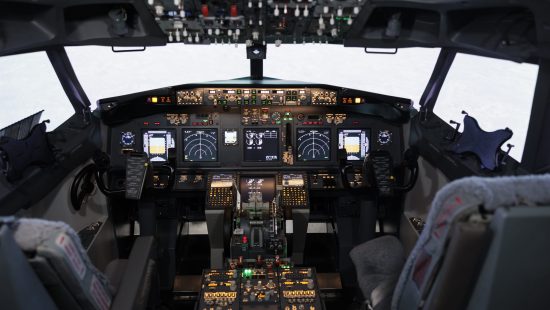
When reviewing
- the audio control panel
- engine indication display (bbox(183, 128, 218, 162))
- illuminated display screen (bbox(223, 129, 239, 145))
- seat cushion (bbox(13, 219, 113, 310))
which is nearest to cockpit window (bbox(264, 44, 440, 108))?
illuminated display screen (bbox(223, 129, 239, 145))

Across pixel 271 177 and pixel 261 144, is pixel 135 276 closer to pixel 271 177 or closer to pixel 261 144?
pixel 271 177

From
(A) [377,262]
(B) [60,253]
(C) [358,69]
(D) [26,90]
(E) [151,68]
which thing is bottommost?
(D) [26,90]

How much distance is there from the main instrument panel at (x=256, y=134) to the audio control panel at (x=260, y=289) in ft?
4.85

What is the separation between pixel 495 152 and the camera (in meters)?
3.06

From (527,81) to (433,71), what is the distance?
32.5 inches

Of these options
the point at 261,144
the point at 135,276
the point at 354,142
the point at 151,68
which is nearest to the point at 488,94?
the point at 354,142

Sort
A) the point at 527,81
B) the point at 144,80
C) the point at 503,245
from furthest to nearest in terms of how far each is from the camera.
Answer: the point at 144,80 < the point at 527,81 < the point at 503,245

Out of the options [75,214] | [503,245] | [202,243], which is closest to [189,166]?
[202,243]

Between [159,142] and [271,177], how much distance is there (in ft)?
3.56

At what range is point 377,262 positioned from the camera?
2.54 metres

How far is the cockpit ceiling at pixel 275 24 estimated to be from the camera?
2701mm

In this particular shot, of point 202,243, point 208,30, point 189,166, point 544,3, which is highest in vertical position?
point 544,3

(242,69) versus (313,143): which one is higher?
→ (242,69)

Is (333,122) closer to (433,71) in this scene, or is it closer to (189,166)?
(433,71)
